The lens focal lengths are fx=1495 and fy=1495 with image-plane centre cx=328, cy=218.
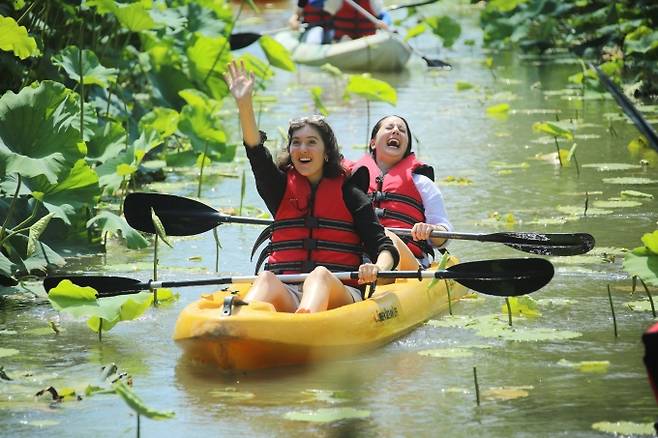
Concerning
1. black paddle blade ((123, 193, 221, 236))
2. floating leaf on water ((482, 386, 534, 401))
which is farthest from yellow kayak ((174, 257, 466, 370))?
black paddle blade ((123, 193, 221, 236))

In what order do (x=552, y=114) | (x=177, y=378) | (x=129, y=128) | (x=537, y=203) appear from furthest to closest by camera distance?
(x=552, y=114) < (x=129, y=128) < (x=537, y=203) < (x=177, y=378)

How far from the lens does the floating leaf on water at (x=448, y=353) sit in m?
5.58

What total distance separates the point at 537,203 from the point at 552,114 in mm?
3547

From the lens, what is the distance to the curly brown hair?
600cm

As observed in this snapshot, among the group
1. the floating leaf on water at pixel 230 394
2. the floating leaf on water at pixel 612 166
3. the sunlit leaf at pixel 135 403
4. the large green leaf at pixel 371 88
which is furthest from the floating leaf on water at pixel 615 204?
the sunlit leaf at pixel 135 403

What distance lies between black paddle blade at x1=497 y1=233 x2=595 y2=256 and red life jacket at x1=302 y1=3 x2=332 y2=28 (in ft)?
34.5

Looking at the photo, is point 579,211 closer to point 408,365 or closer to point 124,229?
point 124,229

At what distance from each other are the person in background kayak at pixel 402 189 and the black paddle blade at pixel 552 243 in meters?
0.35

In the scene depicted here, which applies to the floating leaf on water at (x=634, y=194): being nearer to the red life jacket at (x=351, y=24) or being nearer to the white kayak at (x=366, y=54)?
the white kayak at (x=366, y=54)

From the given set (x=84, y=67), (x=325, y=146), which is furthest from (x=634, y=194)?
(x=84, y=67)

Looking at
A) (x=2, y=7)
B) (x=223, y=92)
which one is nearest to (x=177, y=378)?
(x=2, y=7)

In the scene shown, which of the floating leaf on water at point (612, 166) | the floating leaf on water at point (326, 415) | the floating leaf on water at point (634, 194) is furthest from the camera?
the floating leaf on water at point (612, 166)

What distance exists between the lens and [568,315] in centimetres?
617

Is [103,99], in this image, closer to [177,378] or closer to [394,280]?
[394,280]
